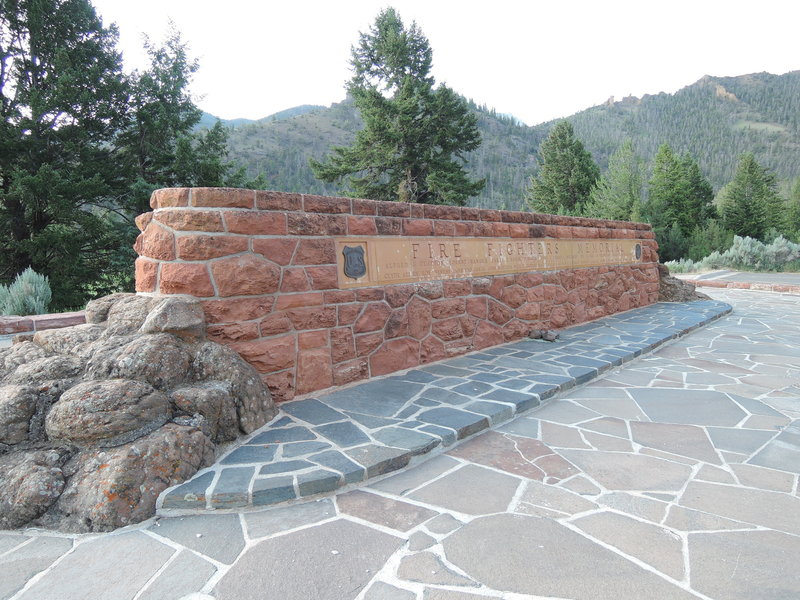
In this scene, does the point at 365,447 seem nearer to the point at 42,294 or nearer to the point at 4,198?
the point at 42,294

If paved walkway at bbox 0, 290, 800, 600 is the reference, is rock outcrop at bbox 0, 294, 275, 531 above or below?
above

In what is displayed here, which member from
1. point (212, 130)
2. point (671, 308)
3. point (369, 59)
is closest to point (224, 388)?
point (671, 308)

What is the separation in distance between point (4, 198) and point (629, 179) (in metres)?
26.9

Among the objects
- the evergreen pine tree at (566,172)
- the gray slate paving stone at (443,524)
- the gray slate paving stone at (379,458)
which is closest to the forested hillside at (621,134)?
the evergreen pine tree at (566,172)

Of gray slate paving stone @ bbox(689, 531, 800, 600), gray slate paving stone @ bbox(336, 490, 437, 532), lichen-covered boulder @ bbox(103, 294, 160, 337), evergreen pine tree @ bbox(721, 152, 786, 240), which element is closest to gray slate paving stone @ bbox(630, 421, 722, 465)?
gray slate paving stone @ bbox(689, 531, 800, 600)

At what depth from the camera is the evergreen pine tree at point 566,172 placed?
3070cm

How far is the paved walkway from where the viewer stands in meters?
1.40

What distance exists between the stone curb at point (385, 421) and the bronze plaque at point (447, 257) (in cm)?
82

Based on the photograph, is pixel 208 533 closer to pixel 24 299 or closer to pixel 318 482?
pixel 318 482

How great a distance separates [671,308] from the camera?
7.20 m

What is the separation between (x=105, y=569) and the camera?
149 cm

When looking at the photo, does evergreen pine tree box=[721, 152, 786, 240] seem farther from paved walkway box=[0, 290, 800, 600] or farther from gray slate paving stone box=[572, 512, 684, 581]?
gray slate paving stone box=[572, 512, 684, 581]

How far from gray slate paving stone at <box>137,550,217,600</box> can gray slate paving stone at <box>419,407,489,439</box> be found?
142 centimetres

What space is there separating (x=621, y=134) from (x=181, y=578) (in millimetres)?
90924
